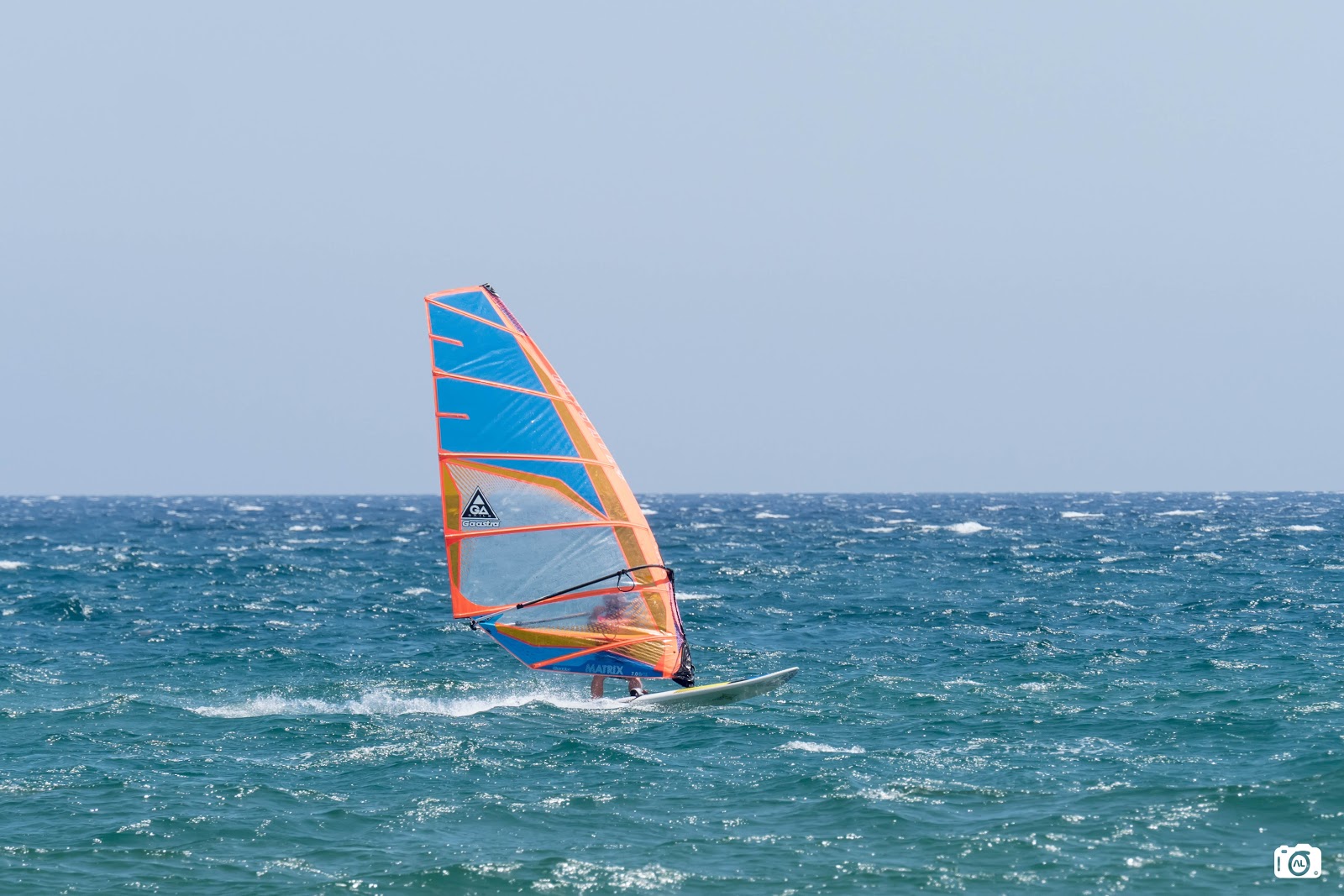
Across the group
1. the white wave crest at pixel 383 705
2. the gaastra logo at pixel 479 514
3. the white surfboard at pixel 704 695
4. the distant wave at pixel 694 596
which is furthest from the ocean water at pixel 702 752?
the gaastra logo at pixel 479 514

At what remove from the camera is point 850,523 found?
344 feet

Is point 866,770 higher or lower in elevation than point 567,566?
lower

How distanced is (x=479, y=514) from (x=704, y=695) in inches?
189

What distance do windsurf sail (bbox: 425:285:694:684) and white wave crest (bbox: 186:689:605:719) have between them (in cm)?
98

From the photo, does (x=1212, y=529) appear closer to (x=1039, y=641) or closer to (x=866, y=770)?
(x=1039, y=641)

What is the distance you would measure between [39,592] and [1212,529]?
70.4m

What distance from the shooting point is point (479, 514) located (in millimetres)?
22031

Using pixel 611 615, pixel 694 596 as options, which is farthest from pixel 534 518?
pixel 694 596

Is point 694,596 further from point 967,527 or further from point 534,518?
point 967,527

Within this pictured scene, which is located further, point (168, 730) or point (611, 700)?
point (611, 700)

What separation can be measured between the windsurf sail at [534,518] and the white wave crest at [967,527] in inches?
2521

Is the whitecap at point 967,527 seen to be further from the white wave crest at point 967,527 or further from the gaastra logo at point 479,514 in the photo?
the gaastra logo at point 479,514

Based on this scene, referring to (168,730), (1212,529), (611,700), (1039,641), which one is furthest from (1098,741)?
(1212,529)

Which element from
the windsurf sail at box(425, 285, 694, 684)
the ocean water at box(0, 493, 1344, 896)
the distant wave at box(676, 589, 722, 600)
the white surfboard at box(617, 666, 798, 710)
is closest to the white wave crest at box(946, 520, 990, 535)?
the distant wave at box(676, 589, 722, 600)
